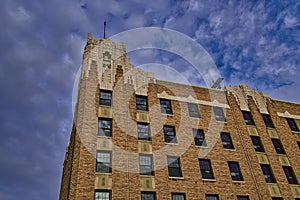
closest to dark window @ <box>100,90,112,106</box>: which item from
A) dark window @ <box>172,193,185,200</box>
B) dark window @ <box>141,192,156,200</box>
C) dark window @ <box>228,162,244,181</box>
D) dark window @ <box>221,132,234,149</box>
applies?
dark window @ <box>141,192,156,200</box>

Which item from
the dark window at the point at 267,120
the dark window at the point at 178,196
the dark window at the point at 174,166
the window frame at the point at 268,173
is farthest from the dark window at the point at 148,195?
the dark window at the point at 267,120

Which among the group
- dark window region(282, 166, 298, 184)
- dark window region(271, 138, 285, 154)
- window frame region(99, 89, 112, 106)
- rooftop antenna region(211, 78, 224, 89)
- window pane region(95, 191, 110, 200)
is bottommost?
window pane region(95, 191, 110, 200)

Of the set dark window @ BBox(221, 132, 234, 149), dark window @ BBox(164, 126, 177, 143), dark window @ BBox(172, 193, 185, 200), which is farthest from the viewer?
dark window @ BBox(221, 132, 234, 149)

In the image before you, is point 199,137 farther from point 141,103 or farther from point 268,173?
point 268,173

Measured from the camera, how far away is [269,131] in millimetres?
29953

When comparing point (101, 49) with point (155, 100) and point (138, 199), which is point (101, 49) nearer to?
point (155, 100)

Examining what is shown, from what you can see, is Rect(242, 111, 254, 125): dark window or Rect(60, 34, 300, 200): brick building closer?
Rect(60, 34, 300, 200): brick building

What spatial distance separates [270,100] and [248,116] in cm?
461

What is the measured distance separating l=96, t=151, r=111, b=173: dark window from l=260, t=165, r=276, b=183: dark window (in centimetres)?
1584

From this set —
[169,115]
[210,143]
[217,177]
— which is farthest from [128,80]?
[217,177]

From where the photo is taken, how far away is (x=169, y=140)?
25.2 m

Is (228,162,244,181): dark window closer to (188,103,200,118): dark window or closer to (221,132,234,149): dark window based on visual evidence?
(221,132,234,149): dark window

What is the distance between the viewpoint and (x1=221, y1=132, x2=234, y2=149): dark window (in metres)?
27.1

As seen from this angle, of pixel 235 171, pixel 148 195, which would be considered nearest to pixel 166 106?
pixel 235 171
